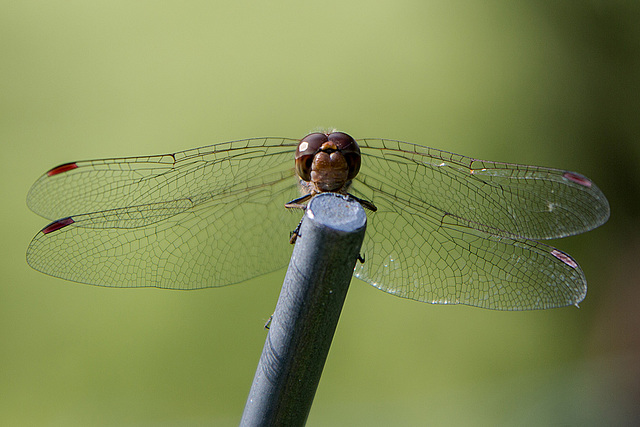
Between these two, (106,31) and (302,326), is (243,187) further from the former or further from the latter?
(106,31)

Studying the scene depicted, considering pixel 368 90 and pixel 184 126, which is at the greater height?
pixel 368 90

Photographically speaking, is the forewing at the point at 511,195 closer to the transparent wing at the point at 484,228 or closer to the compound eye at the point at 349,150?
the transparent wing at the point at 484,228

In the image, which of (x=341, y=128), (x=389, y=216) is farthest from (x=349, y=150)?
Result: (x=341, y=128)

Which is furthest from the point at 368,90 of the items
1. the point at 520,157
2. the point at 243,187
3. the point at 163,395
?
the point at 163,395

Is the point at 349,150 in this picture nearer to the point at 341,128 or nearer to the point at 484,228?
the point at 484,228

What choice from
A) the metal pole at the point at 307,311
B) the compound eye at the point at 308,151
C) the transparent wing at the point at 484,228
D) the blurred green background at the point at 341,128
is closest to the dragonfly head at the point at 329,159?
the compound eye at the point at 308,151

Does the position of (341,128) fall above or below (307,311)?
below
